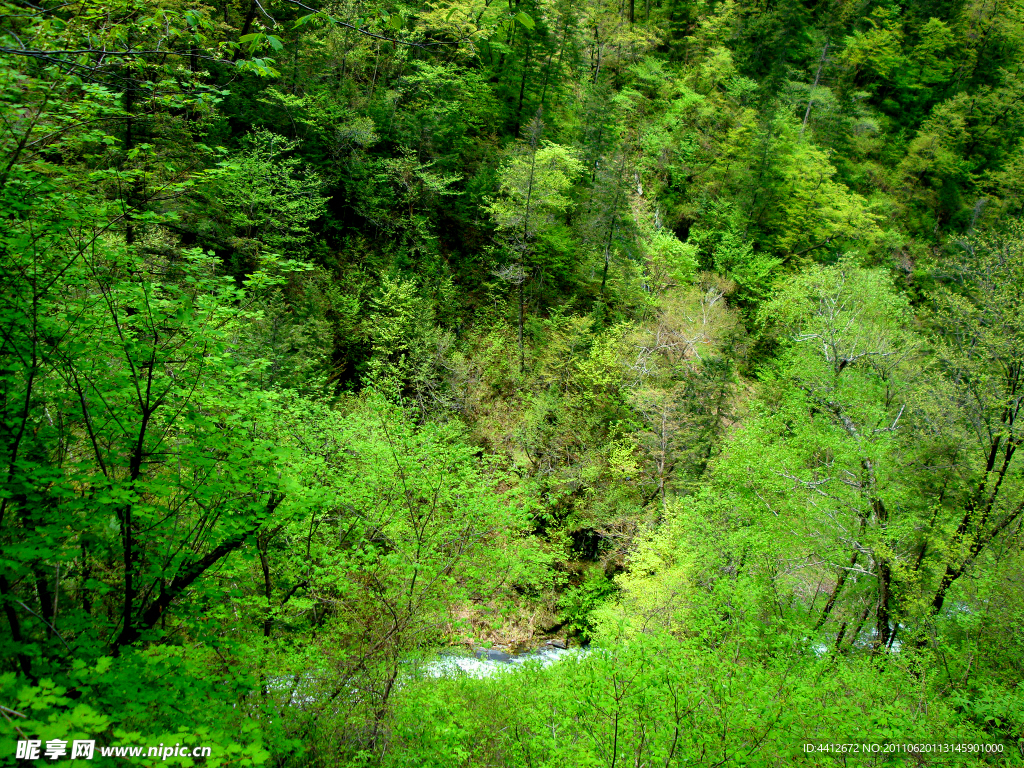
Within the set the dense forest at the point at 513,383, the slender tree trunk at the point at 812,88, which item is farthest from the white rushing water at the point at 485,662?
the slender tree trunk at the point at 812,88

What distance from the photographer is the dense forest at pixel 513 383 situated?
3.73 m

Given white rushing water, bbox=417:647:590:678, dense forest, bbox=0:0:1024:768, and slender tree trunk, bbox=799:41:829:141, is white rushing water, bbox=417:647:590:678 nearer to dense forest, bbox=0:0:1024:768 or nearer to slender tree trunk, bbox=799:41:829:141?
dense forest, bbox=0:0:1024:768

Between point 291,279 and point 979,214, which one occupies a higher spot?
point 979,214

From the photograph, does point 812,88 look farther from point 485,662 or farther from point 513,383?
point 485,662

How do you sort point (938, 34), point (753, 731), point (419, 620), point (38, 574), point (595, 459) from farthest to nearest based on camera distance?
point (938, 34)
point (595, 459)
point (419, 620)
point (753, 731)
point (38, 574)

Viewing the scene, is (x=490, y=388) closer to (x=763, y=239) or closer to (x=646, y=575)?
(x=646, y=575)

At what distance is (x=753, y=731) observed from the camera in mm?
5688

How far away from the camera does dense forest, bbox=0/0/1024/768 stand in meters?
3.73

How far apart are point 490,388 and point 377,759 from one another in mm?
15202

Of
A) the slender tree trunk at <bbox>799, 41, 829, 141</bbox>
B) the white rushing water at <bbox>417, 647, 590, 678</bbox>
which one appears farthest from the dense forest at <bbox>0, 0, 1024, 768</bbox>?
the white rushing water at <bbox>417, 647, 590, 678</bbox>

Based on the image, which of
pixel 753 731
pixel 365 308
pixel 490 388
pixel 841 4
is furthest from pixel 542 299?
pixel 841 4

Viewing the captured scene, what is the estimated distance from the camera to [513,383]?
20.6m

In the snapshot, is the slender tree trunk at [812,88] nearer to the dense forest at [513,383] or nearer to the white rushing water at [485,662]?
the dense forest at [513,383]

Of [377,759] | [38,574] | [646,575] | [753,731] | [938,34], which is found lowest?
[646,575]
